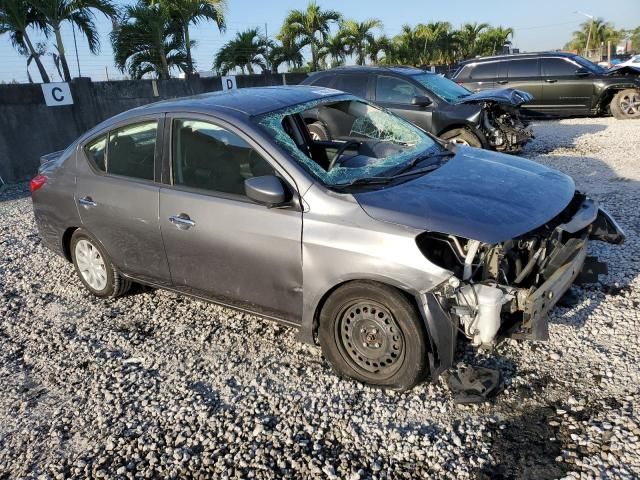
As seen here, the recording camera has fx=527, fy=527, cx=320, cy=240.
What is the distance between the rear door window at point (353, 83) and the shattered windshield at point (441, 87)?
875 mm

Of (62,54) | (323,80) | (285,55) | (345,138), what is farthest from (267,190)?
(285,55)

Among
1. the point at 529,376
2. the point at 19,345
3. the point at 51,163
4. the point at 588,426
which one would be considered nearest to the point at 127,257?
the point at 19,345

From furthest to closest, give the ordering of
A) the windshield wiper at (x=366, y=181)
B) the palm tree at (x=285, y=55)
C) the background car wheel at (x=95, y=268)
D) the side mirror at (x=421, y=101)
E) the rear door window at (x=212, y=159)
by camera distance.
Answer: the palm tree at (x=285, y=55), the side mirror at (x=421, y=101), the background car wheel at (x=95, y=268), the rear door window at (x=212, y=159), the windshield wiper at (x=366, y=181)

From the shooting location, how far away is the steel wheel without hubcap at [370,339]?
305cm

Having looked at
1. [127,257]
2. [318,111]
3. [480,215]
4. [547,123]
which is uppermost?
[318,111]

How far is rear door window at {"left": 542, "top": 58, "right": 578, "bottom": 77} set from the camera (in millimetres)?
12828

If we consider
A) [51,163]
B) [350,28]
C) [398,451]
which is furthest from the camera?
[350,28]

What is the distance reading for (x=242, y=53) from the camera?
24.7 meters

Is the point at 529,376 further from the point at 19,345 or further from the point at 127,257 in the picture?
the point at 19,345

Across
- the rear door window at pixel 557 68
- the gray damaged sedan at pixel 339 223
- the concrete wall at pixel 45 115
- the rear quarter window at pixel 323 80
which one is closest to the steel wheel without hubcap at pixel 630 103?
the rear door window at pixel 557 68

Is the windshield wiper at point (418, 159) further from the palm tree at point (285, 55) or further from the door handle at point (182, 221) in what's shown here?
the palm tree at point (285, 55)

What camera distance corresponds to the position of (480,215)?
9.73ft

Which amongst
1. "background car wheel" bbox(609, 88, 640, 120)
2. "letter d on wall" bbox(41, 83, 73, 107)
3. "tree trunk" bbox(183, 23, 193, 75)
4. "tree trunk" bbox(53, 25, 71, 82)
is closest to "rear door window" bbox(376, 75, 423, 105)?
"background car wheel" bbox(609, 88, 640, 120)

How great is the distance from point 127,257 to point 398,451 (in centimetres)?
268
